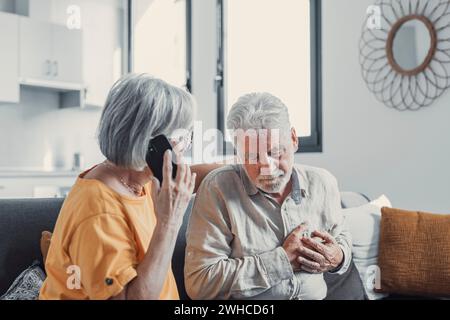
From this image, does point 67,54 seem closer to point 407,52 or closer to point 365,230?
point 407,52

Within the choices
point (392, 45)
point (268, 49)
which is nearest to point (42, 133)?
point (392, 45)

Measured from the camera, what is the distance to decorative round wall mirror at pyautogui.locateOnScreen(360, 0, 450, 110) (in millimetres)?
1679

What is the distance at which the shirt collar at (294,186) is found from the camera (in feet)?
2.13

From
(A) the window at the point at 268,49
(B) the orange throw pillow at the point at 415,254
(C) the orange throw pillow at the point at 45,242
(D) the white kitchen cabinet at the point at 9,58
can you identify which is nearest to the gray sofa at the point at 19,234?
(C) the orange throw pillow at the point at 45,242

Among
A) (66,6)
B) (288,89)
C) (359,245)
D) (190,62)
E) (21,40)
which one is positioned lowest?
(359,245)

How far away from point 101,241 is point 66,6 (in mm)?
2612

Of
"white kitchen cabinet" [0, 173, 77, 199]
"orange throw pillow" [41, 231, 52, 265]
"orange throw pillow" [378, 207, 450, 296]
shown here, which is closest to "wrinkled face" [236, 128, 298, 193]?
"orange throw pillow" [41, 231, 52, 265]

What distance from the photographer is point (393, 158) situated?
5.61 ft

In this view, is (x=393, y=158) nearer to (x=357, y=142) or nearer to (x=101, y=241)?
(x=357, y=142)

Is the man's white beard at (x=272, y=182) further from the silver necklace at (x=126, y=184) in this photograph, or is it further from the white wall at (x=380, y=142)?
the white wall at (x=380, y=142)

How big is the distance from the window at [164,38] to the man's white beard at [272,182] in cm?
92

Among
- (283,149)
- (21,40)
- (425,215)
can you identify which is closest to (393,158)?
(425,215)

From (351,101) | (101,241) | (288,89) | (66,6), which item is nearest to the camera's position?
(101,241)

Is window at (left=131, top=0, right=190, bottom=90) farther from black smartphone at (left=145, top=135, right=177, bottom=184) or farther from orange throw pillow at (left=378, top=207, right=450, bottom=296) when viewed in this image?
black smartphone at (left=145, top=135, right=177, bottom=184)
